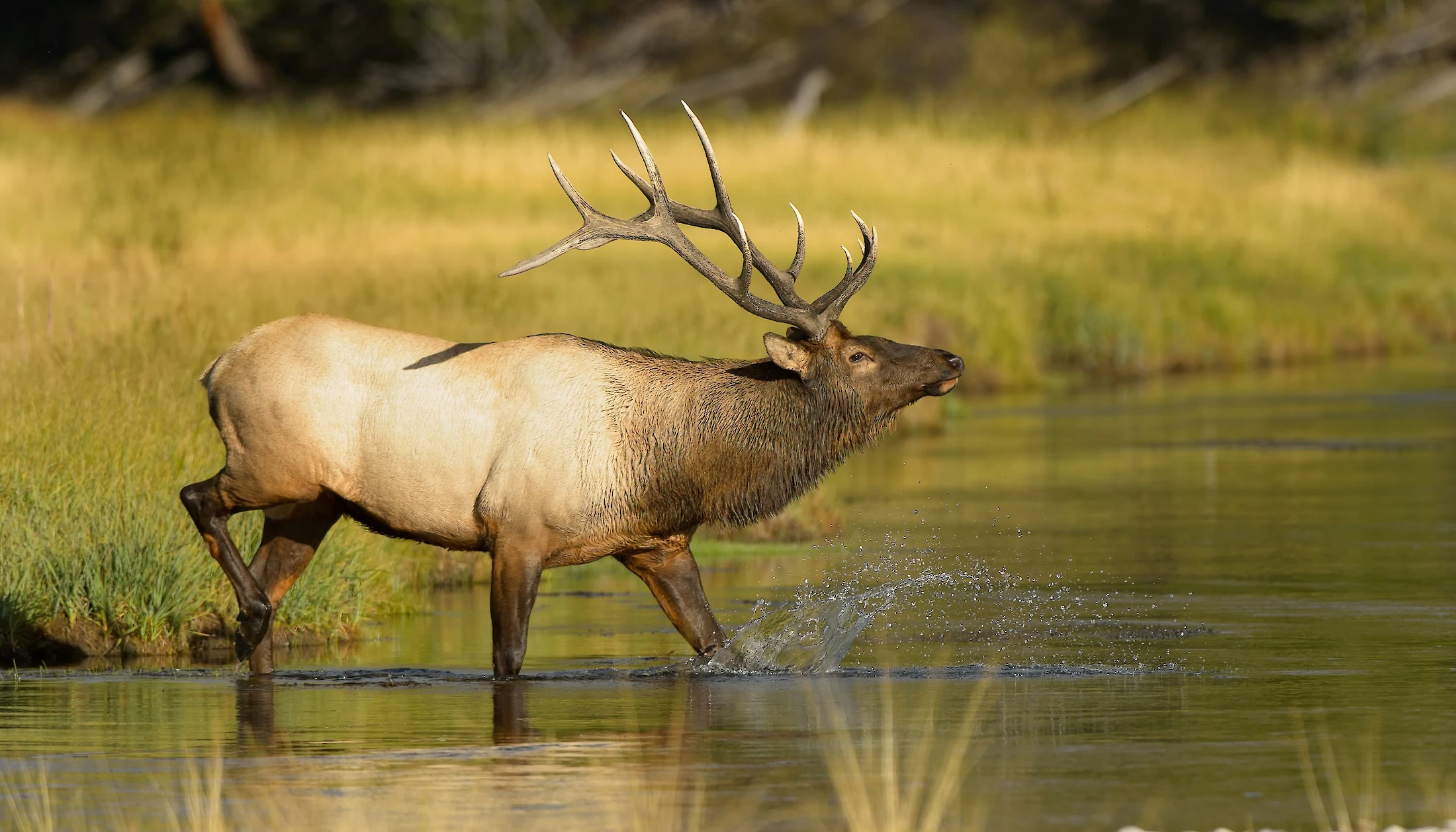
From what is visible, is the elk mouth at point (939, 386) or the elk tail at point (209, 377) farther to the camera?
the elk tail at point (209, 377)

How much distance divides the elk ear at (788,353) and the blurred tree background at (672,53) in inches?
1543

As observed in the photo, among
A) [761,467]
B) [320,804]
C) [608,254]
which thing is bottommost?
[320,804]

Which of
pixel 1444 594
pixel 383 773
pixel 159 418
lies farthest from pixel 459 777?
pixel 1444 594

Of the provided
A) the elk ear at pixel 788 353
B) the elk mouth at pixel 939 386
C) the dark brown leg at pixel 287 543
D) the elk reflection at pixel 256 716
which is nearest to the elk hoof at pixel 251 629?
the elk reflection at pixel 256 716

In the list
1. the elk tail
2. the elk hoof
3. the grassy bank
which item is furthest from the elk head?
the grassy bank

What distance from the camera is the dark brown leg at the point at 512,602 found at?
10.6 m

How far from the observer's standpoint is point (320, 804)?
7.64 metres

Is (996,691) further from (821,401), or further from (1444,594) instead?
(1444,594)

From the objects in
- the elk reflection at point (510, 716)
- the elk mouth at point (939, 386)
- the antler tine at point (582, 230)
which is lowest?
the elk reflection at point (510, 716)

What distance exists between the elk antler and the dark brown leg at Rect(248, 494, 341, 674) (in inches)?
64.0

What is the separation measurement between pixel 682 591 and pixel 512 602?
35.2 inches

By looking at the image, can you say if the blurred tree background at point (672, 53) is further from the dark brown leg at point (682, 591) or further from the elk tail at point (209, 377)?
the dark brown leg at point (682, 591)

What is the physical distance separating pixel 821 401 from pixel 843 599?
1.31 m

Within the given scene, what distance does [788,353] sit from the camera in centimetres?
1107
